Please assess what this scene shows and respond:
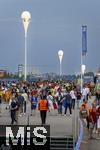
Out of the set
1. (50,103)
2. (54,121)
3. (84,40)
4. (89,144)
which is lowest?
(89,144)

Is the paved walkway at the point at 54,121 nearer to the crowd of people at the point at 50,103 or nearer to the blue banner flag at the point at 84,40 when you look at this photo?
the crowd of people at the point at 50,103

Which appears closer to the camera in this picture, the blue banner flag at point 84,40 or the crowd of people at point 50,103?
the crowd of people at point 50,103

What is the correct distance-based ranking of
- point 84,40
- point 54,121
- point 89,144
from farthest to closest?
point 84,40, point 54,121, point 89,144

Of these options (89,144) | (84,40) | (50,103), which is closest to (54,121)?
(50,103)

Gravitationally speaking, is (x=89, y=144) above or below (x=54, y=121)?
below

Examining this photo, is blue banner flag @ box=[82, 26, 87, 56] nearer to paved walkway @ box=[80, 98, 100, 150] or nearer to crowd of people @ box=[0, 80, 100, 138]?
→ crowd of people @ box=[0, 80, 100, 138]

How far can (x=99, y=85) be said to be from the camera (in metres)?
53.8

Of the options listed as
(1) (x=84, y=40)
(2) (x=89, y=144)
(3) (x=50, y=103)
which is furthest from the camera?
(1) (x=84, y=40)

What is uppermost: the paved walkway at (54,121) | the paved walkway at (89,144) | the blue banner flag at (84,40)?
the blue banner flag at (84,40)

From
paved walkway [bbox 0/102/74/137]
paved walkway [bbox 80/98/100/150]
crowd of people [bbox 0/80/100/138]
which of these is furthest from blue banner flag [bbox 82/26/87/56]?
paved walkway [bbox 80/98/100/150]

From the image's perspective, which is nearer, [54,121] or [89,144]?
[89,144]

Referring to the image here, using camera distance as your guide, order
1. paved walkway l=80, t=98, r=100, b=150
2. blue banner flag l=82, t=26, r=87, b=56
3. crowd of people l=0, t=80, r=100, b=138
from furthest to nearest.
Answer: blue banner flag l=82, t=26, r=87, b=56
crowd of people l=0, t=80, r=100, b=138
paved walkway l=80, t=98, r=100, b=150

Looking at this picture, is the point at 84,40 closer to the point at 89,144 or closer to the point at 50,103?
the point at 50,103

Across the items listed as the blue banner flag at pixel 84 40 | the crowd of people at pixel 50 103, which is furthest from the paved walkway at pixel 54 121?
the blue banner flag at pixel 84 40
